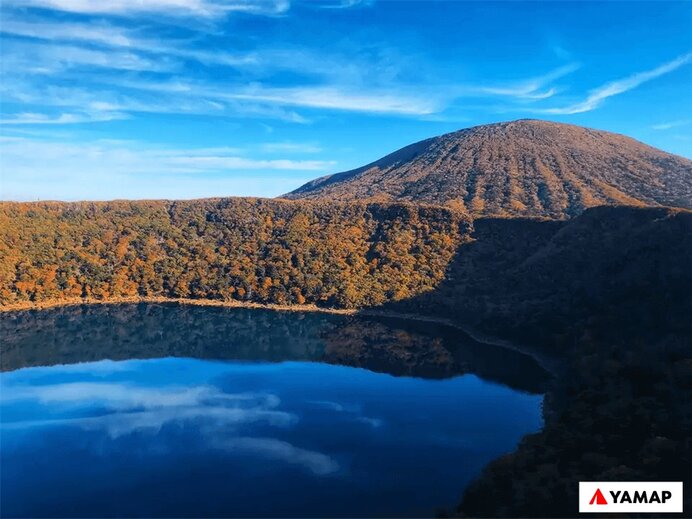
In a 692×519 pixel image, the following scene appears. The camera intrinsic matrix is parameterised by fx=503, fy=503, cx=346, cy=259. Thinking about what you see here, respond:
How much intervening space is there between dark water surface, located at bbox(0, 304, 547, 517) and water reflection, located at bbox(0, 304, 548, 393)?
0.42 metres

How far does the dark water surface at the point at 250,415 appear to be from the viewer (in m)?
37.6

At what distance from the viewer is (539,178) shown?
543 ft

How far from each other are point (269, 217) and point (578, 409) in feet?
322

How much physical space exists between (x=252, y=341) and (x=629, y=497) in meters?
63.3

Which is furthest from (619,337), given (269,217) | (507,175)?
(507,175)

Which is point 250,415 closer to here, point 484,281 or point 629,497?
point 629,497

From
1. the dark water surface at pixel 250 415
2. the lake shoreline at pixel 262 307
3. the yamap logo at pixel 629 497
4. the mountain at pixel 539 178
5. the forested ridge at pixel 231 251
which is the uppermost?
the mountain at pixel 539 178

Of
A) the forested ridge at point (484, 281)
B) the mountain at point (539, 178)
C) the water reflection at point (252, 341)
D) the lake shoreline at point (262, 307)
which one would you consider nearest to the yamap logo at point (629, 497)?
the forested ridge at point (484, 281)

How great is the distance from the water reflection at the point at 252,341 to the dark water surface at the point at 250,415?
420 millimetres

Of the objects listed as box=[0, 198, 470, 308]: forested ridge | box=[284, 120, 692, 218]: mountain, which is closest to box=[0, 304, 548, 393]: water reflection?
box=[0, 198, 470, 308]: forested ridge

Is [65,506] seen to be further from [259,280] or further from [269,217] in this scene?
[269,217]

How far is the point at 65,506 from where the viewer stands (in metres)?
35.7

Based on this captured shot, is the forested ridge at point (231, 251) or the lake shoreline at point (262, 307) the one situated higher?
the forested ridge at point (231, 251)

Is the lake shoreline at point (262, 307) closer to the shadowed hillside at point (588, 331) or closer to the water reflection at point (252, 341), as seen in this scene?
the shadowed hillside at point (588, 331)
